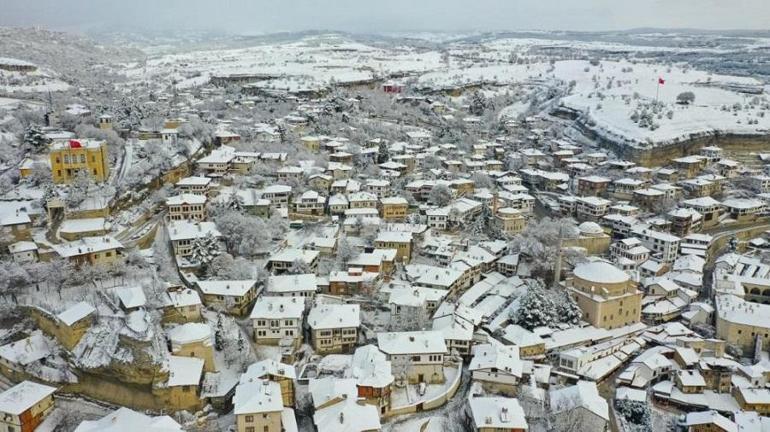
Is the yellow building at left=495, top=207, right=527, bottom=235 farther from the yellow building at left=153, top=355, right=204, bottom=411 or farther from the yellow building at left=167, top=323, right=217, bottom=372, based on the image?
the yellow building at left=153, top=355, right=204, bottom=411

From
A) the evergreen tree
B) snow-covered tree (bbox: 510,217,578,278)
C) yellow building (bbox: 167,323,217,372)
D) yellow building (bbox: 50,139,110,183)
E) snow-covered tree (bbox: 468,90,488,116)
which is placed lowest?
yellow building (bbox: 167,323,217,372)

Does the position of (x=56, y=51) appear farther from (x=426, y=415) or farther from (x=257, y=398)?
(x=426, y=415)

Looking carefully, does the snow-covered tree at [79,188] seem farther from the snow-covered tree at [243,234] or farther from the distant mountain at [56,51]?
the distant mountain at [56,51]

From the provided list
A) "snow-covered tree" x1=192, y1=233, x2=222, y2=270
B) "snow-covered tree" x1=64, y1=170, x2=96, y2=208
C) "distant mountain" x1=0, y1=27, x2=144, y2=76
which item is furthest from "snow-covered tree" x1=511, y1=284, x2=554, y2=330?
"distant mountain" x1=0, y1=27, x2=144, y2=76

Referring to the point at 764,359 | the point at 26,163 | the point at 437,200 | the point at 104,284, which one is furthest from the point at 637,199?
the point at 26,163

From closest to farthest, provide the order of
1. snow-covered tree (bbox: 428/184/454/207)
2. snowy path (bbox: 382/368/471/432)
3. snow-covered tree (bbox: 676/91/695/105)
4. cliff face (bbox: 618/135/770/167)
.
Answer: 1. snowy path (bbox: 382/368/471/432)
2. snow-covered tree (bbox: 428/184/454/207)
3. cliff face (bbox: 618/135/770/167)
4. snow-covered tree (bbox: 676/91/695/105)

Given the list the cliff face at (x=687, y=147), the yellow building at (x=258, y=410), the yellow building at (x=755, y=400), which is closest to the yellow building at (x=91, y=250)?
the yellow building at (x=258, y=410)
